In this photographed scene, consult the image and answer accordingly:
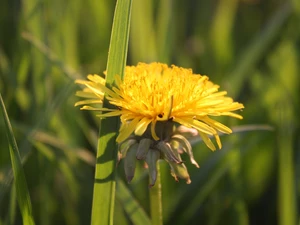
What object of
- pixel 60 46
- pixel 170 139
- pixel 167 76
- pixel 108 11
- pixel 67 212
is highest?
Result: pixel 108 11

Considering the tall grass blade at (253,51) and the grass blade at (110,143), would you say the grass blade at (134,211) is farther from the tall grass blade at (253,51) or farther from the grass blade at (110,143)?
the tall grass blade at (253,51)

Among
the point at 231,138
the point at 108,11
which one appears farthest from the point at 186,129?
the point at 108,11

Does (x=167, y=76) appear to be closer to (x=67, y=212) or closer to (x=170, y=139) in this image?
Result: (x=170, y=139)

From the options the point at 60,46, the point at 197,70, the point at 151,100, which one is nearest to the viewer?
the point at 151,100

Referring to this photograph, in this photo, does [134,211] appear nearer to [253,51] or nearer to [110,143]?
[110,143]

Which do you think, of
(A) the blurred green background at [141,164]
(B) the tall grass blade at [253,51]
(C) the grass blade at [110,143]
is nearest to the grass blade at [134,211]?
(A) the blurred green background at [141,164]

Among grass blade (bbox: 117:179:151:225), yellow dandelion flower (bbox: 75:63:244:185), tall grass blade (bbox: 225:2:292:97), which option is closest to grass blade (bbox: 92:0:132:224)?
yellow dandelion flower (bbox: 75:63:244:185)
